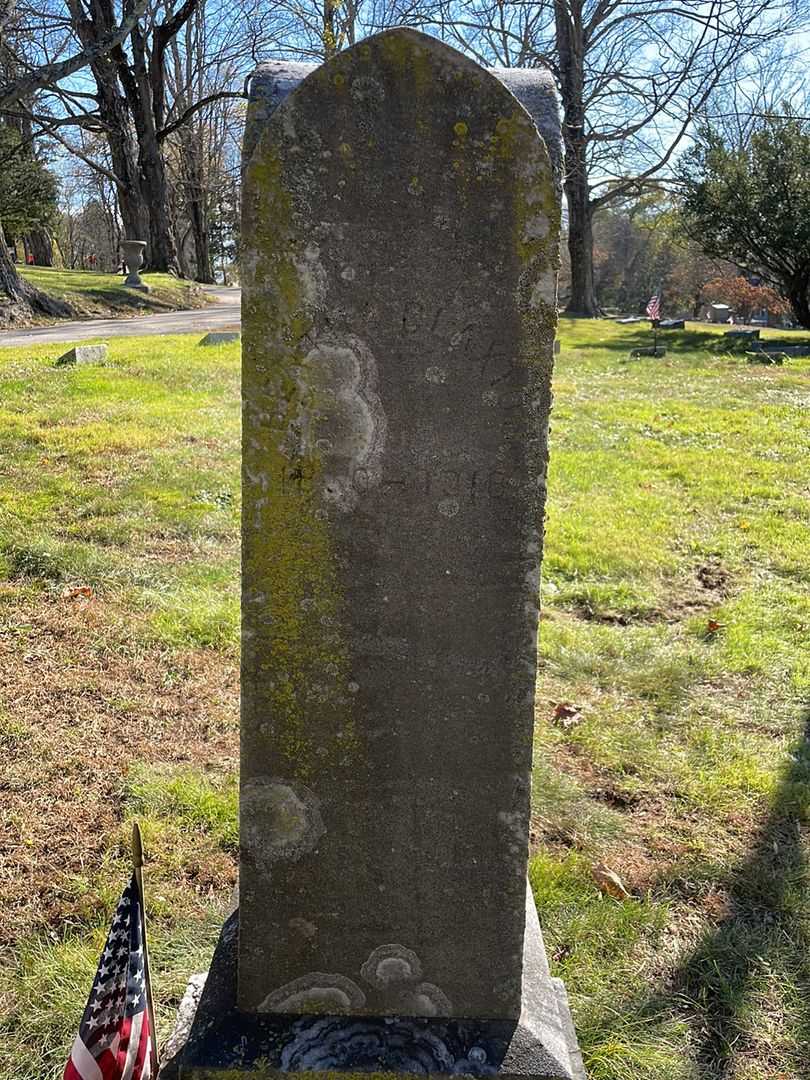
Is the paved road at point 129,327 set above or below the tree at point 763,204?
below

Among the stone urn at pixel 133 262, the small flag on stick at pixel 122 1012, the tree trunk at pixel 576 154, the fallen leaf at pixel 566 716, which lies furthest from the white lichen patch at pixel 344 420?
the stone urn at pixel 133 262

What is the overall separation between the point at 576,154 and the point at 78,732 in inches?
864

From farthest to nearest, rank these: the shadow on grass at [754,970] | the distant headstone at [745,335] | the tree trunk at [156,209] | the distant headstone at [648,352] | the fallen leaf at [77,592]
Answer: the tree trunk at [156,209] < the distant headstone at [745,335] < the distant headstone at [648,352] < the fallen leaf at [77,592] < the shadow on grass at [754,970]

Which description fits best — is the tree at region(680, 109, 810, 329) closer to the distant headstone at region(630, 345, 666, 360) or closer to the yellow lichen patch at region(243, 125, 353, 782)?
the distant headstone at region(630, 345, 666, 360)

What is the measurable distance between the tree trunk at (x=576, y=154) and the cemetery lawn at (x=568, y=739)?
11.1 metres

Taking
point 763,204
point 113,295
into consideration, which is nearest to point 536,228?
point 113,295

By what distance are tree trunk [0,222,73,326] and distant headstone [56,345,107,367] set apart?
5.97 m

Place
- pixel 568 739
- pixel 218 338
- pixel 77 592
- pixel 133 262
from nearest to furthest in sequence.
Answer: pixel 568 739, pixel 77 592, pixel 218 338, pixel 133 262

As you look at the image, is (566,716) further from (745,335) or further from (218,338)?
(745,335)

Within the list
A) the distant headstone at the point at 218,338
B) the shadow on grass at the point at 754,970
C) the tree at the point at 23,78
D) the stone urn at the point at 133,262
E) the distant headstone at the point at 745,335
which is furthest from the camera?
the stone urn at the point at 133,262

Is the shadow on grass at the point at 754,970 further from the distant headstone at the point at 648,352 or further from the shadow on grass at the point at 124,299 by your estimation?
the shadow on grass at the point at 124,299

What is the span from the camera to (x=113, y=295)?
21656 mm

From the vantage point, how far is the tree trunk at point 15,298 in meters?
16.4

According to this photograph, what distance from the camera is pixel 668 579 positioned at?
18.4 ft
